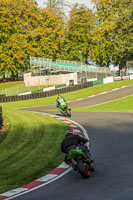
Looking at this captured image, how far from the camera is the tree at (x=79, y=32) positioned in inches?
2741

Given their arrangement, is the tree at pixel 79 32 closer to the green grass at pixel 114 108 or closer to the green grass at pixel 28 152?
the green grass at pixel 114 108

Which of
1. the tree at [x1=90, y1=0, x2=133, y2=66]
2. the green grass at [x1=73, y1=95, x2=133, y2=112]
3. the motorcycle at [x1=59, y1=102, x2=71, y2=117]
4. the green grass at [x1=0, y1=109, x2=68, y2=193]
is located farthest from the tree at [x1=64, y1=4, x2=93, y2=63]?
the green grass at [x1=0, y1=109, x2=68, y2=193]

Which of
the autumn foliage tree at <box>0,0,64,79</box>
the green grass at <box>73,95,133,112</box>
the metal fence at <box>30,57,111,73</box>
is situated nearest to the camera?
the green grass at <box>73,95,133,112</box>

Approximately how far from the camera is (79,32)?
70.5m

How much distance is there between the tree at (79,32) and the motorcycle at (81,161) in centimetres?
6127

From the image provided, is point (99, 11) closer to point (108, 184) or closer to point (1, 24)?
point (1, 24)

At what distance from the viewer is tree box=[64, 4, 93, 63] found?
6962cm

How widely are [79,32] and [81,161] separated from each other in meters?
64.1

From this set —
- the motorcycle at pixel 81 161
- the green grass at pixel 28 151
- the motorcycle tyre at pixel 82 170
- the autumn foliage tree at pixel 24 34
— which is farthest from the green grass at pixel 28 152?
the autumn foliage tree at pixel 24 34

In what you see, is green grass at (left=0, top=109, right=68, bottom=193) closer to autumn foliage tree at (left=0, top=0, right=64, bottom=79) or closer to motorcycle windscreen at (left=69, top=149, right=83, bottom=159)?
motorcycle windscreen at (left=69, top=149, right=83, bottom=159)

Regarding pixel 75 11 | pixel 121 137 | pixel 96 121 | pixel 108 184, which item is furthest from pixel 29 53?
pixel 108 184

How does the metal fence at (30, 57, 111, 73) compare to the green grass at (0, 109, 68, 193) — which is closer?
the green grass at (0, 109, 68, 193)

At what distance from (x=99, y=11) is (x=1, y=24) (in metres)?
20.8

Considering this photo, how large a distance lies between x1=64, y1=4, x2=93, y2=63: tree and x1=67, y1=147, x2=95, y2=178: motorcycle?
201ft
